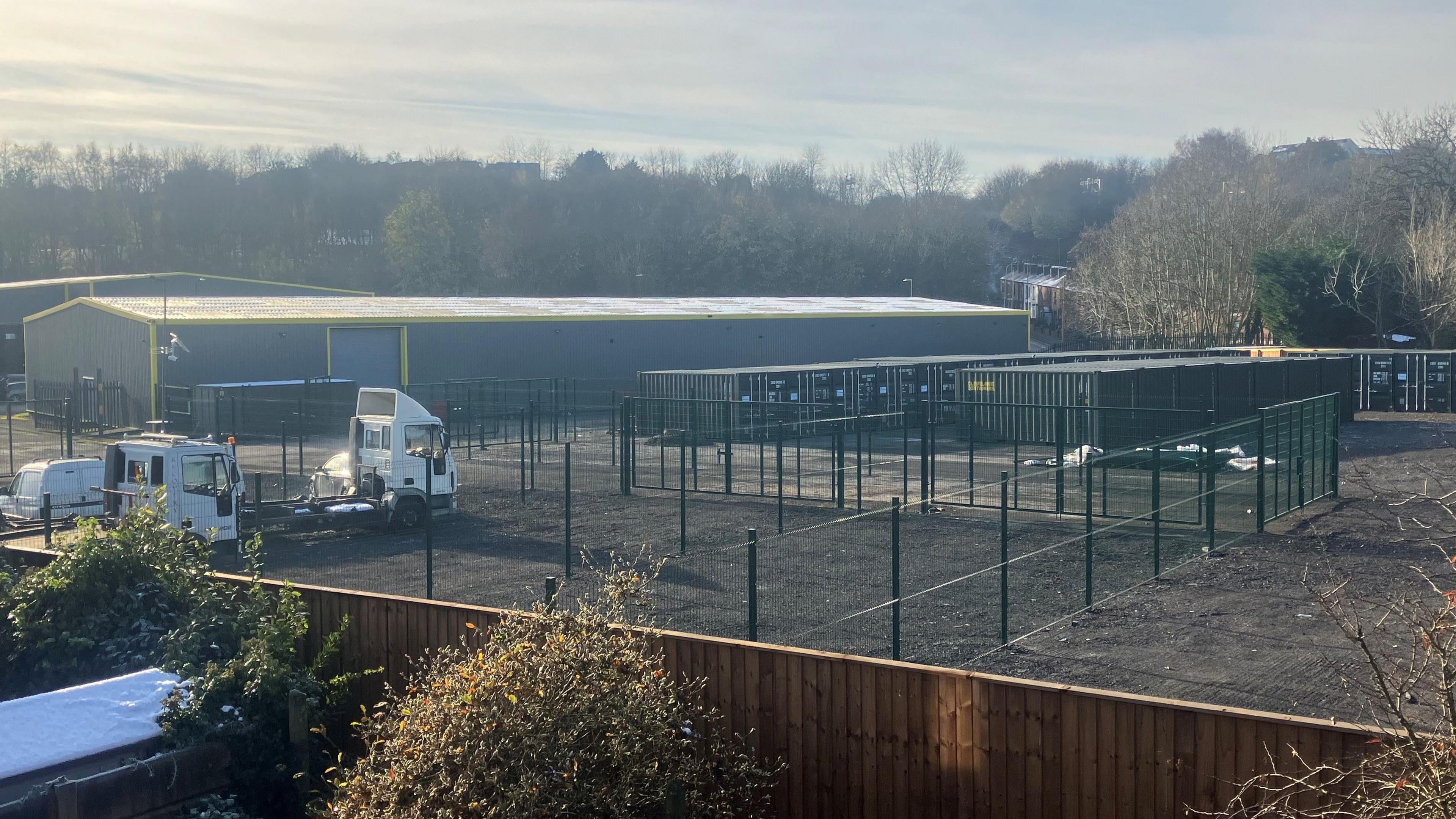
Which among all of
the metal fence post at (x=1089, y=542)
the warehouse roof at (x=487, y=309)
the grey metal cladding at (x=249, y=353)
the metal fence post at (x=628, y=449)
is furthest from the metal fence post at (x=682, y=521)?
the warehouse roof at (x=487, y=309)

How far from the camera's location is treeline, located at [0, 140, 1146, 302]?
4085 inches

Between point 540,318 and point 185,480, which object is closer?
point 185,480

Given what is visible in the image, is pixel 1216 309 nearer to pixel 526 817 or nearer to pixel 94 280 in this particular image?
pixel 94 280

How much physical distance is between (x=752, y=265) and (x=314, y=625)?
95013mm

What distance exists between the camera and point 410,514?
2080cm

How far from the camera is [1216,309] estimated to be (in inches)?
2687

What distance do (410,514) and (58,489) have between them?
19.9ft

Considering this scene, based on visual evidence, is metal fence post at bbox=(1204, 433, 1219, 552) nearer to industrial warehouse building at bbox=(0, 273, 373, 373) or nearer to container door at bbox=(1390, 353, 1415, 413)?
container door at bbox=(1390, 353, 1415, 413)

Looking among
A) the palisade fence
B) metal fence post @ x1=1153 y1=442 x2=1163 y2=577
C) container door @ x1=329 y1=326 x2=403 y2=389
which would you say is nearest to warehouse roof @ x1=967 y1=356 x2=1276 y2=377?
the palisade fence

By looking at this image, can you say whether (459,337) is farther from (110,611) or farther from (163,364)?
(110,611)

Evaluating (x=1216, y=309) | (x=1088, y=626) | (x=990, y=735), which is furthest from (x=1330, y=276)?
(x=990, y=735)

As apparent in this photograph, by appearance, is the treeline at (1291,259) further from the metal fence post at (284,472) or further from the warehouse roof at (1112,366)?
the metal fence post at (284,472)

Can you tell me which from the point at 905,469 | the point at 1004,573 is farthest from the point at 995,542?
the point at 1004,573

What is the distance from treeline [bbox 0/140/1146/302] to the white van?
269 feet
